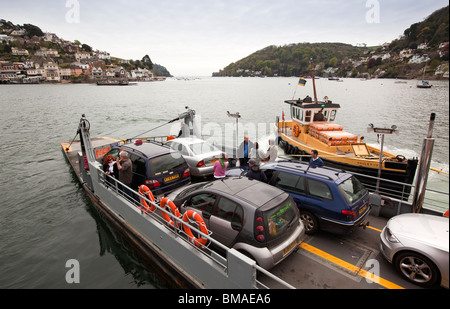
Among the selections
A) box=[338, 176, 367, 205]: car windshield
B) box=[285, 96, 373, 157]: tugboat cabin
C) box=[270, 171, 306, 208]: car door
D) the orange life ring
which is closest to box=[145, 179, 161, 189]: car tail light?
box=[270, 171, 306, 208]: car door

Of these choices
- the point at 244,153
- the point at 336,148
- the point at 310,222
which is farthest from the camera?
the point at 336,148

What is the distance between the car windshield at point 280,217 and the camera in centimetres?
481

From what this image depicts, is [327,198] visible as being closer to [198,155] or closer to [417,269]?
[417,269]

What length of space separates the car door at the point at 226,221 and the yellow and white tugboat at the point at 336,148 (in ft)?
21.3

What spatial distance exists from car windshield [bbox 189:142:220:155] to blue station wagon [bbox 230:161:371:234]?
4.42 meters

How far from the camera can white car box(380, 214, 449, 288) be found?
4.36 metres

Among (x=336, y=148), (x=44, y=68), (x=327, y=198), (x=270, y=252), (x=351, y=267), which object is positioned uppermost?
(x=44, y=68)

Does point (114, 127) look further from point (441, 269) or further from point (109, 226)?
point (441, 269)

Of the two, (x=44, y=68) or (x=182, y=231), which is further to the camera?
(x=44, y=68)

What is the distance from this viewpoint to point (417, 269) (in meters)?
4.68

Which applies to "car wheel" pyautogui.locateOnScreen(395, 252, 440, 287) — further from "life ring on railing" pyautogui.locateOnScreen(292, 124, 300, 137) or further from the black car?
"life ring on railing" pyautogui.locateOnScreen(292, 124, 300, 137)

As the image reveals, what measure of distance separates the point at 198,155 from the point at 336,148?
8134 millimetres

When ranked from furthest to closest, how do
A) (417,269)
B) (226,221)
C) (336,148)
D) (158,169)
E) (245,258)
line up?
(336,148)
(158,169)
(226,221)
(417,269)
(245,258)

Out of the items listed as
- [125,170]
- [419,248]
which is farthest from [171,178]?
[419,248]
